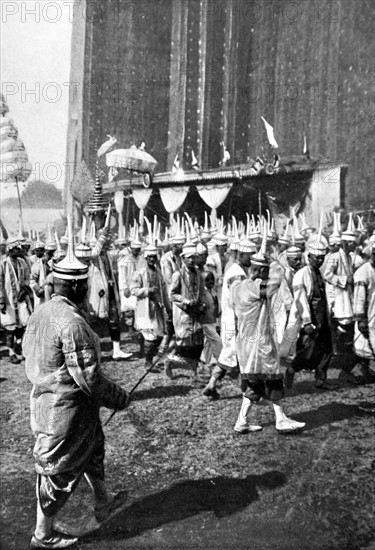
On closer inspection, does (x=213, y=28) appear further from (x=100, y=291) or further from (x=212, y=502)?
(x=212, y=502)

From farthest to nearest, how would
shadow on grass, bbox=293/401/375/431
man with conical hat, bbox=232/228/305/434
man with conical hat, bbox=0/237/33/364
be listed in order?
man with conical hat, bbox=0/237/33/364
shadow on grass, bbox=293/401/375/431
man with conical hat, bbox=232/228/305/434

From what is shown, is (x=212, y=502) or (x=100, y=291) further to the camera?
(x=100, y=291)

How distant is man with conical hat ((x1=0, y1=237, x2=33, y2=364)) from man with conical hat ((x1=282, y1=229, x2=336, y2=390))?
3172mm

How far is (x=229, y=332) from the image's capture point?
5.38 m

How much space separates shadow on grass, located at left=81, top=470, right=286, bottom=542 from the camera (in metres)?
3.10

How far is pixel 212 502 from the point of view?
11.1ft

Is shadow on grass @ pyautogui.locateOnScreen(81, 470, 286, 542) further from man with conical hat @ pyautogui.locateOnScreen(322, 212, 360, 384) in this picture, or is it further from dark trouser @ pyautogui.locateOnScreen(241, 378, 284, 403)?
man with conical hat @ pyautogui.locateOnScreen(322, 212, 360, 384)

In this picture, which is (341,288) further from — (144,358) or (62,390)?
(62,390)

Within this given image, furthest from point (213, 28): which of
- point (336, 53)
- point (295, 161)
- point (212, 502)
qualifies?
point (212, 502)

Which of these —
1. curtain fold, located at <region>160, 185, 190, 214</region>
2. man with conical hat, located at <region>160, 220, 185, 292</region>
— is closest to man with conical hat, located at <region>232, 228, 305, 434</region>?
man with conical hat, located at <region>160, 220, 185, 292</region>

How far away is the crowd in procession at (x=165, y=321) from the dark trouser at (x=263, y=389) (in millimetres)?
10

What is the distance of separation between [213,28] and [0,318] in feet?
46.0

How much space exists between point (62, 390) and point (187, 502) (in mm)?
1297

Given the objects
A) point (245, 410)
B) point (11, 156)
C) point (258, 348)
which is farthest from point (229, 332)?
point (11, 156)
